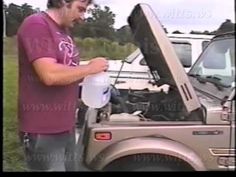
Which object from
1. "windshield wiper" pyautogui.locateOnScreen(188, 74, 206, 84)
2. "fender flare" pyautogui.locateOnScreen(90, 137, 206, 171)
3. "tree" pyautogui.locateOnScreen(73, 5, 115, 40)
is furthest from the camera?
"windshield wiper" pyautogui.locateOnScreen(188, 74, 206, 84)

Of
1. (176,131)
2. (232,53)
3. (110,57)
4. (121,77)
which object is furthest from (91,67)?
(232,53)

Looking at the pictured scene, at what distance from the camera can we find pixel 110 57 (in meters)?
3.50

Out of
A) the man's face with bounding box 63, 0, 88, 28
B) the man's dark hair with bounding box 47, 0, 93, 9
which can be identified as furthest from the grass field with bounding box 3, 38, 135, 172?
the man's dark hair with bounding box 47, 0, 93, 9

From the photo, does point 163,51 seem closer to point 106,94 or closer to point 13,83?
point 106,94

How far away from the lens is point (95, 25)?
11.5 ft

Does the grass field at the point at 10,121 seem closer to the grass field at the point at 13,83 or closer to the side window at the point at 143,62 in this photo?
the grass field at the point at 13,83

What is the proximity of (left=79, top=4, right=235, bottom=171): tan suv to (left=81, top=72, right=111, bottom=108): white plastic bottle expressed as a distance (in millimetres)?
45

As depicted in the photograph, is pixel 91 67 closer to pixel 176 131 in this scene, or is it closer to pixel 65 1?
pixel 65 1

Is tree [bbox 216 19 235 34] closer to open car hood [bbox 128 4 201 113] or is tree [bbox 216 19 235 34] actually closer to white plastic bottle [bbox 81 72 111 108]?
open car hood [bbox 128 4 201 113]

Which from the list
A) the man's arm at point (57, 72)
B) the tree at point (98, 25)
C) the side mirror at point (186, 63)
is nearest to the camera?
the man's arm at point (57, 72)

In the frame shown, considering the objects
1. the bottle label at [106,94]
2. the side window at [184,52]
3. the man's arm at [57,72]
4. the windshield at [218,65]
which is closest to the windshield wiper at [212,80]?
the windshield at [218,65]

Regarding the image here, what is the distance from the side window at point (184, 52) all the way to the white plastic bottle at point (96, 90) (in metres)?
0.59

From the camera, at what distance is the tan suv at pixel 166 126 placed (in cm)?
336

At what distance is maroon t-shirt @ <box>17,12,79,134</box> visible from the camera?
3.25 metres
